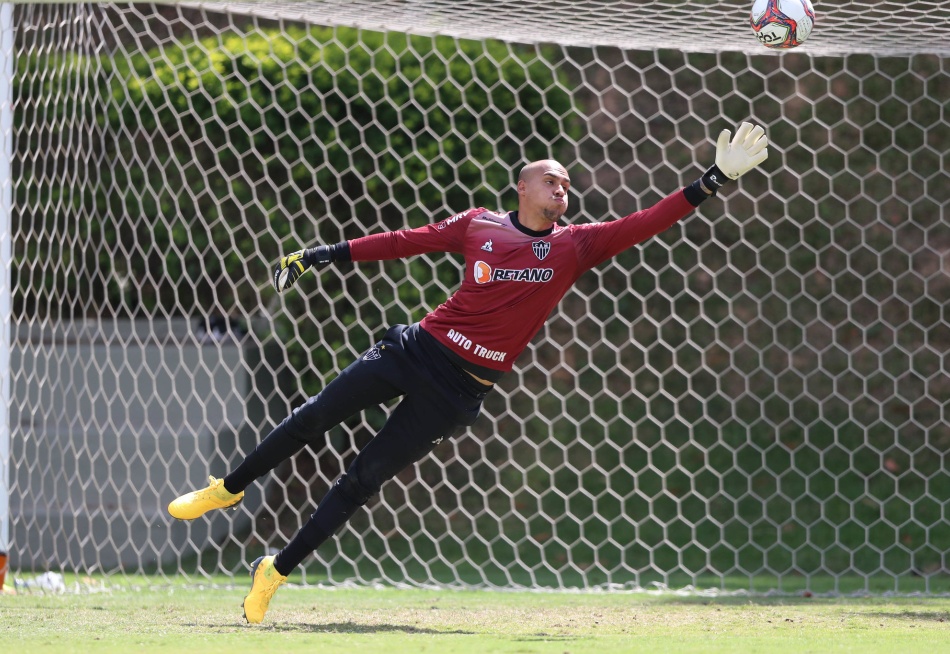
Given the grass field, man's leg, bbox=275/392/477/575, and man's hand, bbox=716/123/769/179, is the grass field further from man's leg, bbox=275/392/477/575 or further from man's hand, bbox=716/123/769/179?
man's hand, bbox=716/123/769/179

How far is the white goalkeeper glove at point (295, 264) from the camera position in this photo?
13.6 ft

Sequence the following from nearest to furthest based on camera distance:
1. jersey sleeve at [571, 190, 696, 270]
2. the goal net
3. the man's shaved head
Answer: jersey sleeve at [571, 190, 696, 270] → the man's shaved head → the goal net

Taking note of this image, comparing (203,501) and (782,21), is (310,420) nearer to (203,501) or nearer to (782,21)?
(203,501)

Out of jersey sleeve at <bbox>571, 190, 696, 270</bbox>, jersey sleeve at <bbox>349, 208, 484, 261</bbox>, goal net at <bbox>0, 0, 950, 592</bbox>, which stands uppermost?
jersey sleeve at <bbox>571, 190, 696, 270</bbox>

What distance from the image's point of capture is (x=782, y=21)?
14.3 feet

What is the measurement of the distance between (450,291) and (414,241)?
2.11 meters

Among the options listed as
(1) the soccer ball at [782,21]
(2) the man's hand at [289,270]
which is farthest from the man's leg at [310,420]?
(1) the soccer ball at [782,21]

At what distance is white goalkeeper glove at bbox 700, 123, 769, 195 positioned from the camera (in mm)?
3891

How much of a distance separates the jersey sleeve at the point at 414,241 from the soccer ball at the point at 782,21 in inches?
50.2

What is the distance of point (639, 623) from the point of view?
4.17 meters

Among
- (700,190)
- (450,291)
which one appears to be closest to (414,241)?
(700,190)

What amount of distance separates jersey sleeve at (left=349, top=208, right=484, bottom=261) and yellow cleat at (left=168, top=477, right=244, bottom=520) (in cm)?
97

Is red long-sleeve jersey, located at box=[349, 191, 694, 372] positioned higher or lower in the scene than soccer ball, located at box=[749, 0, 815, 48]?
lower

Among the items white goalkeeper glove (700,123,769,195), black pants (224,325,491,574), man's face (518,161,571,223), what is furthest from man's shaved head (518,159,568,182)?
black pants (224,325,491,574)
